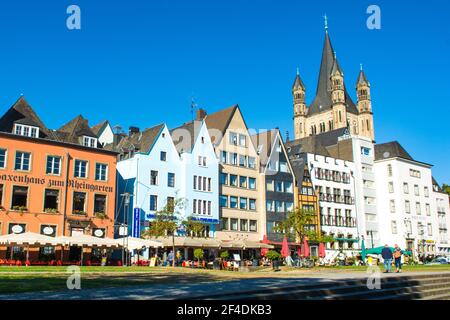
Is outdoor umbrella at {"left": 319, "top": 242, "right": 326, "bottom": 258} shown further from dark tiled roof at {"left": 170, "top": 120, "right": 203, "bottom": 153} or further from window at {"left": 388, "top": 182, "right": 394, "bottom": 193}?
window at {"left": 388, "top": 182, "right": 394, "bottom": 193}

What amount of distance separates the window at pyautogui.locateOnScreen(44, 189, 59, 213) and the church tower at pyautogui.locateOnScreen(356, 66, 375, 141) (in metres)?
111

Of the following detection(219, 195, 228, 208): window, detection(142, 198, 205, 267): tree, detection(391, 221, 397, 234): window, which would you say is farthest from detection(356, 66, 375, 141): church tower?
detection(142, 198, 205, 267): tree

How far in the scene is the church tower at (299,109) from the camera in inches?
5969

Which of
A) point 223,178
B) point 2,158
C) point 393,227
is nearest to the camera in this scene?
point 2,158

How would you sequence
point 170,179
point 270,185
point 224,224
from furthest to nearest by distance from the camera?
Answer: point 270,185, point 224,224, point 170,179

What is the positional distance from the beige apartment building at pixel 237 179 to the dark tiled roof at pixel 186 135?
325cm

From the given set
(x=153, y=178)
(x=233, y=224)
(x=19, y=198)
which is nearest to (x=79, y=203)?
(x=19, y=198)

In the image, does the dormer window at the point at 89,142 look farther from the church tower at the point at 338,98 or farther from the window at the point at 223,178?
the church tower at the point at 338,98

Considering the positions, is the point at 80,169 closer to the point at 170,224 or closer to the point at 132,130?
the point at 170,224

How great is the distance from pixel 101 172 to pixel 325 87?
109693mm

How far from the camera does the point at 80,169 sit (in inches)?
1948

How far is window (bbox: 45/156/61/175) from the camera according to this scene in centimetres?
4756
